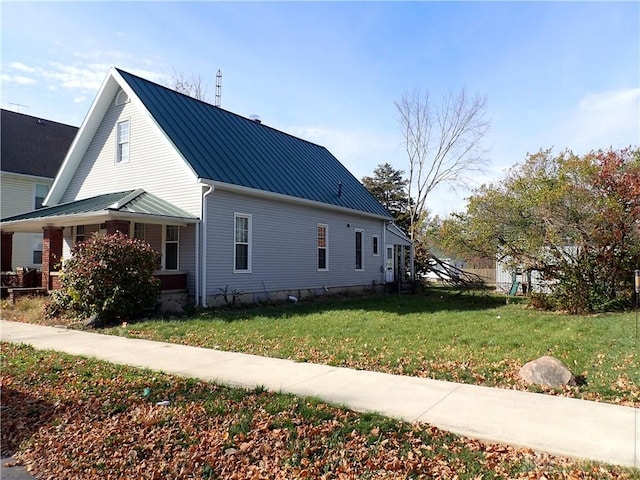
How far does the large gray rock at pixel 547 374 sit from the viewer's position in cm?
592

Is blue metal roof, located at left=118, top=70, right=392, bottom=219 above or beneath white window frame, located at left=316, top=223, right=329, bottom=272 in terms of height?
above

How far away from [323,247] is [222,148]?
19.3 feet

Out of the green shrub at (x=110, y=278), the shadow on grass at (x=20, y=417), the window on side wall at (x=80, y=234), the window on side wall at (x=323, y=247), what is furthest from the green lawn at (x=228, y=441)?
the window on side wall at (x=323, y=247)

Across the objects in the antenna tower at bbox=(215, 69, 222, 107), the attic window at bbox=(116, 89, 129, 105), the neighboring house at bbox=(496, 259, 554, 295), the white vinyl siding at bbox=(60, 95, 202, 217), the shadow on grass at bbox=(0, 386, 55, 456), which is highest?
the antenna tower at bbox=(215, 69, 222, 107)

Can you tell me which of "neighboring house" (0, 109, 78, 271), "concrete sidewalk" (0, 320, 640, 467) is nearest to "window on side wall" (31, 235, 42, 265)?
"neighboring house" (0, 109, 78, 271)

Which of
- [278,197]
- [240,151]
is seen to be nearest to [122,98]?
[240,151]

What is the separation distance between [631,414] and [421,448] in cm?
244

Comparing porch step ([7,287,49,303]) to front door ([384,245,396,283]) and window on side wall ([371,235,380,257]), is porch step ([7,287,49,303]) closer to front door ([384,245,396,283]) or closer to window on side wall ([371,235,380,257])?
window on side wall ([371,235,380,257])

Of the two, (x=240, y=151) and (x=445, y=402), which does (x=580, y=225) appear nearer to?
(x=445, y=402)

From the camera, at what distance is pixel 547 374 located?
6.02m

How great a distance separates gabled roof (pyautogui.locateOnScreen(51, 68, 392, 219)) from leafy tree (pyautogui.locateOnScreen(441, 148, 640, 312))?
23.5 feet

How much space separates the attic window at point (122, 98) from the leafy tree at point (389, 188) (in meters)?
28.5

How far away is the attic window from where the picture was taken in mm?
16031

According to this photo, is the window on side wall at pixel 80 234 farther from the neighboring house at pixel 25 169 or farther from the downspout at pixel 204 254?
the neighboring house at pixel 25 169
